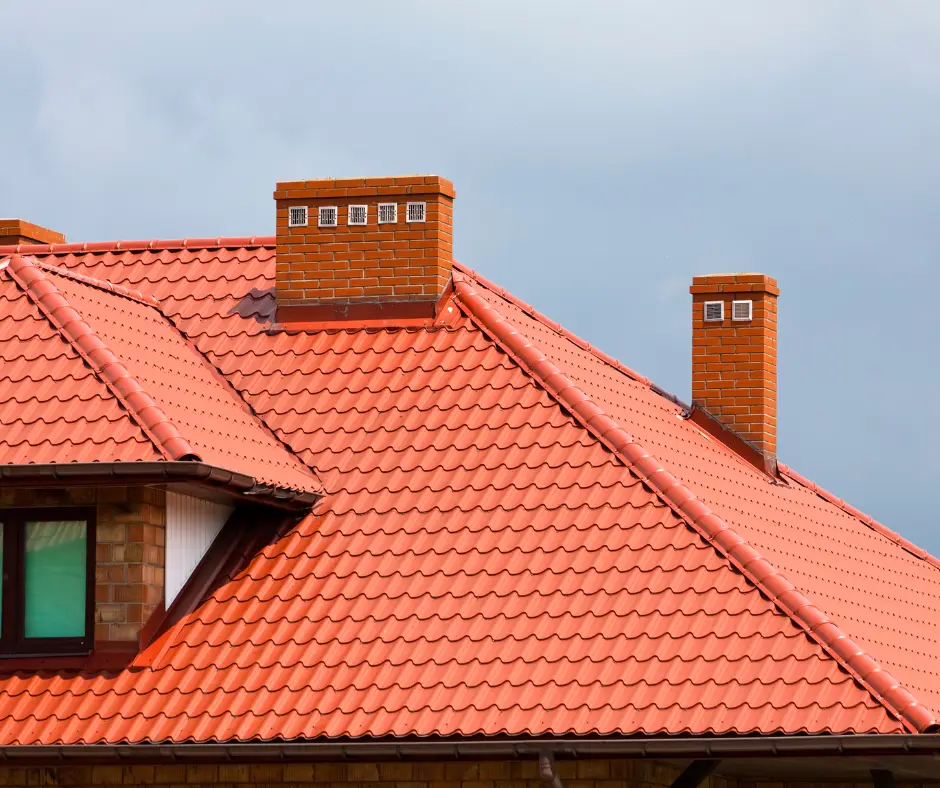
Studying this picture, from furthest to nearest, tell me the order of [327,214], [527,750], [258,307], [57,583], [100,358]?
[327,214] < [258,307] < [100,358] < [57,583] < [527,750]

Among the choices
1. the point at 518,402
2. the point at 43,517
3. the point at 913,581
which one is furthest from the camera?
the point at 913,581

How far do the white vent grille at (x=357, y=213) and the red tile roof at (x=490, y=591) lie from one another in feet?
3.92

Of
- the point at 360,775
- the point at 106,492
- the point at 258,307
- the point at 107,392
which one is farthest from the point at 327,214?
the point at 360,775

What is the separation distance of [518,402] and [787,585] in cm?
330

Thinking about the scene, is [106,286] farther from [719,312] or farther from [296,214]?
[719,312]

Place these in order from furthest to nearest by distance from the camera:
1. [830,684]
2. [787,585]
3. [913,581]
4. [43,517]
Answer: [913,581], [43,517], [787,585], [830,684]

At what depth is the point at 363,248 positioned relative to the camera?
1847cm

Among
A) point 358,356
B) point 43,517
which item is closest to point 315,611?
point 43,517

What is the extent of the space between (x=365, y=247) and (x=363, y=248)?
3cm

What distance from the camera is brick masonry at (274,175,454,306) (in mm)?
18141

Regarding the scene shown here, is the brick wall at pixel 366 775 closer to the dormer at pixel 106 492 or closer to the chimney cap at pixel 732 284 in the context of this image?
the dormer at pixel 106 492

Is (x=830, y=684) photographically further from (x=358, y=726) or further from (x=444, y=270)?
(x=444, y=270)

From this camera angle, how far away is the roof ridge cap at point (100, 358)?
14.4 meters

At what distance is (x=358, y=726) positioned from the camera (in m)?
13.6
